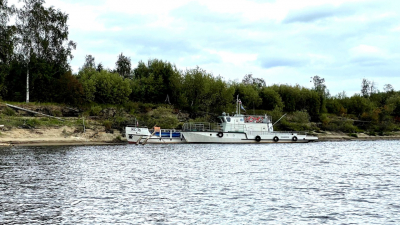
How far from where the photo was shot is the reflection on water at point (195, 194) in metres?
19.4

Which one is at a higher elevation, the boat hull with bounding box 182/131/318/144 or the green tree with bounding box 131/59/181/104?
the green tree with bounding box 131/59/181/104

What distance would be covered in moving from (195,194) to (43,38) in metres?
66.9

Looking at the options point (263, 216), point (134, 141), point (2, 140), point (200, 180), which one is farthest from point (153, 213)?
point (134, 141)

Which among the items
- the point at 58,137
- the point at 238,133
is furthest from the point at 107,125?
the point at 238,133

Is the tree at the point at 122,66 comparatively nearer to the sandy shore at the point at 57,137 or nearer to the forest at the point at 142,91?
the forest at the point at 142,91

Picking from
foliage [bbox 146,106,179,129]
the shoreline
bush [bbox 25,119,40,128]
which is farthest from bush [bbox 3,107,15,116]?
foliage [bbox 146,106,179,129]

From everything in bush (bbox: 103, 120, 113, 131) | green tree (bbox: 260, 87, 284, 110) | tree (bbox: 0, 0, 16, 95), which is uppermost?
tree (bbox: 0, 0, 16, 95)

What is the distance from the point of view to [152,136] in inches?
3142

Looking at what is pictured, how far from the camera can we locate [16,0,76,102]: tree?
79375 mm

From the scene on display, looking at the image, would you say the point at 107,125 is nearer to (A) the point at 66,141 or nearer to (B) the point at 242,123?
(A) the point at 66,141

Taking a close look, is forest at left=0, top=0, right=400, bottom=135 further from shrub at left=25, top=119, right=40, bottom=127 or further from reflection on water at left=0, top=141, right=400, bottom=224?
reflection on water at left=0, top=141, right=400, bottom=224

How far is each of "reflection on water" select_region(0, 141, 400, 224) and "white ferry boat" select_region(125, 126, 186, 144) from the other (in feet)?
123

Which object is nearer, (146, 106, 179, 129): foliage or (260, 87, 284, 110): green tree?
(146, 106, 179, 129): foliage

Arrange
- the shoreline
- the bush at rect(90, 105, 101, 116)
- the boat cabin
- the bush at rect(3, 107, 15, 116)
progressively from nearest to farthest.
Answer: the shoreline < the bush at rect(3, 107, 15, 116) < the boat cabin < the bush at rect(90, 105, 101, 116)
